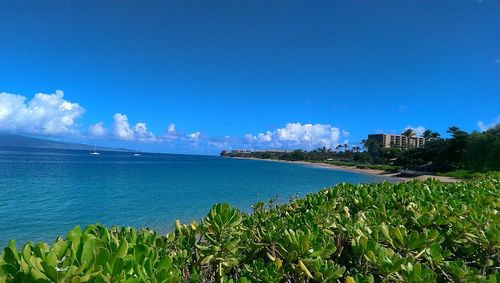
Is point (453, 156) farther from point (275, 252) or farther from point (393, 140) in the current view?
point (393, 140)

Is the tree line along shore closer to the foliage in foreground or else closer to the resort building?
the resort building

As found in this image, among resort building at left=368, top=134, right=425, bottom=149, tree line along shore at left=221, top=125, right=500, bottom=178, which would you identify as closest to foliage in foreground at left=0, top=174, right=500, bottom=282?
tree line along shore at left=221, top=125, right=500, bottom=178

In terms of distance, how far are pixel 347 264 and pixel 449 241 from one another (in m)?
0.88

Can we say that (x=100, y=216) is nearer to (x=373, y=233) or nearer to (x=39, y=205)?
(x=39, y=205)

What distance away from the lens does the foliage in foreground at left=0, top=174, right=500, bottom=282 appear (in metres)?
1.25

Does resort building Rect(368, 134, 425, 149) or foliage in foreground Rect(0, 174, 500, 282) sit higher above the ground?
resort building Rect(368, 134, 425, 149)

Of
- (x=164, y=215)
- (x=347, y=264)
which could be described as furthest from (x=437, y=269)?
(x=164, y=215)

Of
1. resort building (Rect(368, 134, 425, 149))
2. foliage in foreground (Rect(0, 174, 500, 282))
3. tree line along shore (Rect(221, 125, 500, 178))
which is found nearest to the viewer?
foliage in foreground (Rect(0, 174, 500, 282))

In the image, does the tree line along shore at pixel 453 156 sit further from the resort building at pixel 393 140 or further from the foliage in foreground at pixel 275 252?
the foliage in foreground at pixel 275 252

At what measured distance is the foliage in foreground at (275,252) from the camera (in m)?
1.25

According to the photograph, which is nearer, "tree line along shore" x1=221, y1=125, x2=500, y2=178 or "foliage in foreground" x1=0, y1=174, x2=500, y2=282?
"foliage in foreground" x1=0, y1=174, x2=500, y2=282

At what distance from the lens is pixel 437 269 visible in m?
2.12

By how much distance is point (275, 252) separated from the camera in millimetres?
2227

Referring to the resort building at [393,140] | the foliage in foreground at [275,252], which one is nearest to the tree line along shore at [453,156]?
the resort building at [393,140]
